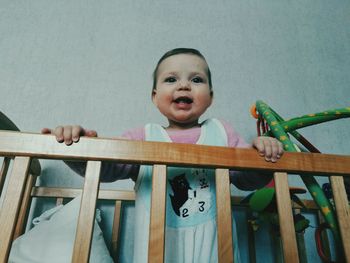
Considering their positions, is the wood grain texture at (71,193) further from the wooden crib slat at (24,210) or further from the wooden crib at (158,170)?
the wooden crib at (158,170)

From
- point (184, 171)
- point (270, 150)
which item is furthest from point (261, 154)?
point (184, 171)

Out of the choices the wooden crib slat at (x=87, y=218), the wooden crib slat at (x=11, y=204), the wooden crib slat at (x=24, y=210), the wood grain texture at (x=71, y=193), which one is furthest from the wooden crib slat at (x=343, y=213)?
the wooden crib slat at (x=24, y=210)

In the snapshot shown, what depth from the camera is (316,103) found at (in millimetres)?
1348

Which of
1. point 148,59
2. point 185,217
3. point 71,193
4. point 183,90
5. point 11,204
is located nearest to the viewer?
point 11,204

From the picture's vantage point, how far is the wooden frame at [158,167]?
1.42 ft

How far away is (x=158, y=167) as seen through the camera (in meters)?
0.48

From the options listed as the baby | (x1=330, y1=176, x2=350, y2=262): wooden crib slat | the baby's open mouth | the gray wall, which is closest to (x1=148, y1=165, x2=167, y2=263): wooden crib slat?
the baby

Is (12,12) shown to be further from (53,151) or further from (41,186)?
(53,151)

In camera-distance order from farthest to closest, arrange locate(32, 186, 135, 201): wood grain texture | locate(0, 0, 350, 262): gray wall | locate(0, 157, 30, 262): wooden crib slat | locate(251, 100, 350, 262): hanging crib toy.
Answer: locate(0, 0, 350, 262): gray wall, locate(32, 186, 135, 201): wood grain texture, locate(251, 100, 350, 262): hanging crib toy, locate(0, 157, 30, 262): wooden crib slat

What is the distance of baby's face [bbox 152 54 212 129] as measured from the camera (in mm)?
833

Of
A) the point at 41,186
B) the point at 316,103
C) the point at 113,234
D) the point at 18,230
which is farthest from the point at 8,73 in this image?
the point at 316,103

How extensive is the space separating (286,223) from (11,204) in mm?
405

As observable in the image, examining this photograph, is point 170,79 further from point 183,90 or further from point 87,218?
point 87,218

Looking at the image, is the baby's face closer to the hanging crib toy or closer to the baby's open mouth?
the baby's open mouth
